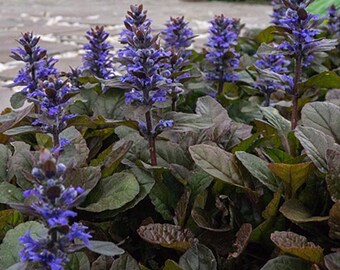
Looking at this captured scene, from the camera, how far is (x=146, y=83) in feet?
5.53

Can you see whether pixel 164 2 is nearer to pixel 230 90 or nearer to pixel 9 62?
pixel 9 62

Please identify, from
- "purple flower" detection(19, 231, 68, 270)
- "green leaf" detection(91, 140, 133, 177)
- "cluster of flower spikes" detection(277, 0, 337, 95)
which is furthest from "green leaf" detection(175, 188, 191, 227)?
"cluster of flower spikes" detection(277, 0, 337, 95)

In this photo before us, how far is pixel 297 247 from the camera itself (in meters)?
1.34

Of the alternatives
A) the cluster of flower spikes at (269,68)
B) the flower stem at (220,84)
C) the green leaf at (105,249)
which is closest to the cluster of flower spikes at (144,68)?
the green leaf at (105,249)

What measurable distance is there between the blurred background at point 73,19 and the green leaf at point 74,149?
147 centimetres

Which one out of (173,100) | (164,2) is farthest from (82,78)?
(164,2)

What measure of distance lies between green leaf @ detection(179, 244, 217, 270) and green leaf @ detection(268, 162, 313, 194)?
286mm

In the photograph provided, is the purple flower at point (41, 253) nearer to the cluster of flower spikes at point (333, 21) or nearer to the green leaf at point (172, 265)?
the green leaf at point (172, 265)

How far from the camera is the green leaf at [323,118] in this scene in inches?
71.2

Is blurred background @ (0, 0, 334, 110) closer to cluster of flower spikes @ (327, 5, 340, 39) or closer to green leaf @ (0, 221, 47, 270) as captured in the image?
cluster of flower spikes @ (327, 5, 340, 39)

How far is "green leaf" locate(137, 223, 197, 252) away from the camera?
1.47m

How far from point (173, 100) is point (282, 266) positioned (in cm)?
99

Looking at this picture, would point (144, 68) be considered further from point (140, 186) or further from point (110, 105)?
point (110, 105)

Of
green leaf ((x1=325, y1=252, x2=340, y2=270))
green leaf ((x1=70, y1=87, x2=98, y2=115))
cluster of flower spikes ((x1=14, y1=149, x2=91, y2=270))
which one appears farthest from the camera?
green leaf ((x1=70, y1=87, x2=98, y2=115))
